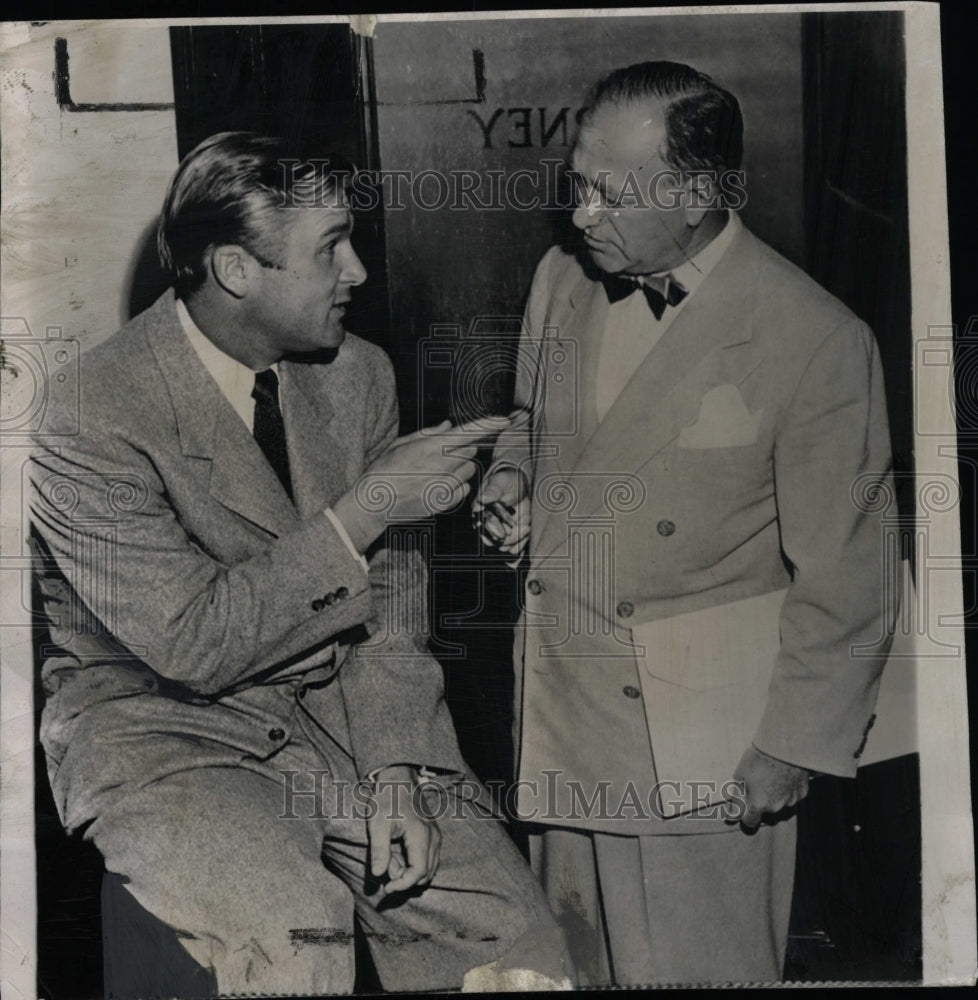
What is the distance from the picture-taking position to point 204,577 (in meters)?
2.96

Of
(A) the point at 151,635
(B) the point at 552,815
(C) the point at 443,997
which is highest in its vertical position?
(A) the point at 151,635

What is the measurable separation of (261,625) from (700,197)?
1.54 meters

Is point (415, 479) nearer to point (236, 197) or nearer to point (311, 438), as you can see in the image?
point (311, 438)

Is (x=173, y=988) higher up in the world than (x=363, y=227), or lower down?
lower down

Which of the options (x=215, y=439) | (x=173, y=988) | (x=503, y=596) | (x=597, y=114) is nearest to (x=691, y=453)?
(x=503, y=596)

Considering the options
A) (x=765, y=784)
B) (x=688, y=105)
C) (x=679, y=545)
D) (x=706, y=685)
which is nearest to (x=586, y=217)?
(x=688, y=105)

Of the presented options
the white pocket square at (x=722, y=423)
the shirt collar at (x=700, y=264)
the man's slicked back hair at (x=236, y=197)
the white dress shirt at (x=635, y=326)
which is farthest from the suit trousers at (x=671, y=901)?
the man's slicked back hair at (x=236, y=197)

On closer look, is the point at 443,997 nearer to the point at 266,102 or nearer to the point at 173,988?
the point at 173,988

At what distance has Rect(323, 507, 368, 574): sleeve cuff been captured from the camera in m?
3.01

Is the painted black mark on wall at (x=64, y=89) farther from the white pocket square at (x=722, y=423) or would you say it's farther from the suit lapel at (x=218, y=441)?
the white pocket square at (x=722, y=423)

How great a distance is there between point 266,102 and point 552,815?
1.96 m

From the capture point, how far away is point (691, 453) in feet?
9.91

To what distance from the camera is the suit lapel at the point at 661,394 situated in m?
3.02

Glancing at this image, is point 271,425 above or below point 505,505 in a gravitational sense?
above
